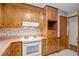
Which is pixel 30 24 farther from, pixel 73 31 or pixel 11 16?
pixel 73 31

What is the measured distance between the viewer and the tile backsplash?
1.48 m

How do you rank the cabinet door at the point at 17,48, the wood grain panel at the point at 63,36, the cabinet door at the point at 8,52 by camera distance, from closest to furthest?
the cabinet door at the point at 8,52, the cabinet door at the point at 17,48, the wood grain panel at the point at 63,36

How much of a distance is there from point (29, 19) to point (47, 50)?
0.56m

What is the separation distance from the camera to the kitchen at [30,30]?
148 centimetres

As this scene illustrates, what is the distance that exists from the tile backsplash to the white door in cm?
51

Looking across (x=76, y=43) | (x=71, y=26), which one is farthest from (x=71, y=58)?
(x=71, y=26)

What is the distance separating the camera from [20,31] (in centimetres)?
154

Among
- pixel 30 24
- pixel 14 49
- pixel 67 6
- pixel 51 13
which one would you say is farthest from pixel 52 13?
pixel 14 49

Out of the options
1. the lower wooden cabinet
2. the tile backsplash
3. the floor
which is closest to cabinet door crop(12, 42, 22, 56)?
the lower wooden cabinet

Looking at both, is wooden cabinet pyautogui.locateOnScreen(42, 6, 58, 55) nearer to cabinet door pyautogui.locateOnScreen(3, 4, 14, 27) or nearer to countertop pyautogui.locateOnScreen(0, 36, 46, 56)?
countertop pyautogui.locateOnScreen(0, 36, 46, 56)

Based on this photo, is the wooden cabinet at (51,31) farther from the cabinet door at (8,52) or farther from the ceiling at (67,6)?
the cabinet door at (8,52)

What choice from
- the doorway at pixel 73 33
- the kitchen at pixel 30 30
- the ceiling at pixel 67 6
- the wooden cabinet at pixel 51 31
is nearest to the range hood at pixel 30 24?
the kitchen at pixel 30 30

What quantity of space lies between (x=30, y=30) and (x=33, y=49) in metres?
0.31

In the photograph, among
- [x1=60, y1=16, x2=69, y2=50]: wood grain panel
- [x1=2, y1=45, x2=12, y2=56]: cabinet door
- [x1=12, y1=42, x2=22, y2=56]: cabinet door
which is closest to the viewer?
[x1=2, y1=45, x2=12, y2=56]: cabinet door
